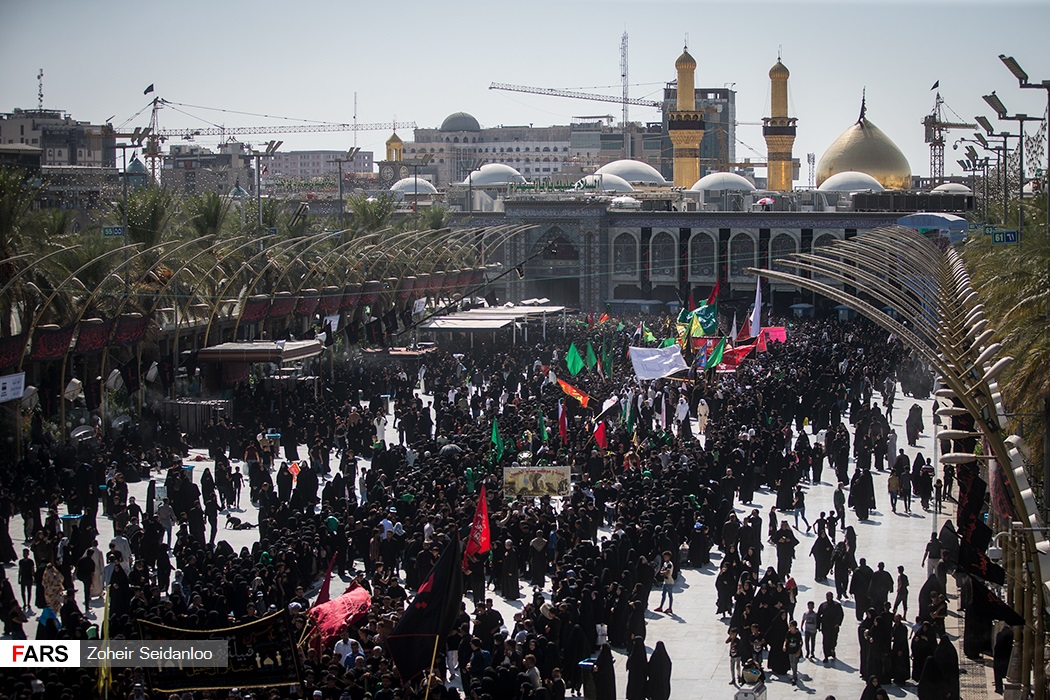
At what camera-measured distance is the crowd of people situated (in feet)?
40.6

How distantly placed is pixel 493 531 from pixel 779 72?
58306 mm

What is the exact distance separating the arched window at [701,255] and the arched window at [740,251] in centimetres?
76

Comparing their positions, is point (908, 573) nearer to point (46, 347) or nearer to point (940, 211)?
point (46, 347)

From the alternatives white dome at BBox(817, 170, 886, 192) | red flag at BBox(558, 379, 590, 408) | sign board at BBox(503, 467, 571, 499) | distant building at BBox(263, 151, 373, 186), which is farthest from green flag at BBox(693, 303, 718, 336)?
distant building at BBox(263, 151, 373, 186)

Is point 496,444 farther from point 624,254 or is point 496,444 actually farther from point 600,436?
point 624,254

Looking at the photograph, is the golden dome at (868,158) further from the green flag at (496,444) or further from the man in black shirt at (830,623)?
the man in black shirt at (830,623)

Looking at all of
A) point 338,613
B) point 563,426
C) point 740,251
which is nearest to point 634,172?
point 740,251

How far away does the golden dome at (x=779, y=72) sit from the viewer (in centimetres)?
7062

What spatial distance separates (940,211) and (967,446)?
3893 centimetres

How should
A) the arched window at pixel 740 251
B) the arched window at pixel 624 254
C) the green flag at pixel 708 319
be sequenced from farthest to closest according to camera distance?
the arched window at pixel 624 254, the arched window at pixel 740 251, the green flag at pixel 708 319

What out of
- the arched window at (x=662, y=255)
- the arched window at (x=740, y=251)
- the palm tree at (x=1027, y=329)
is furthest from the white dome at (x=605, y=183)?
the palm tree at (x=1027, y=329)

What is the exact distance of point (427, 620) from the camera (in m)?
10.7

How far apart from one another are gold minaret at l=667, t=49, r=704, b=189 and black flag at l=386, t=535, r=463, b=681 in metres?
59.8

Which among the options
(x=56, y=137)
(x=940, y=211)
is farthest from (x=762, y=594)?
(x=56, y=137)
